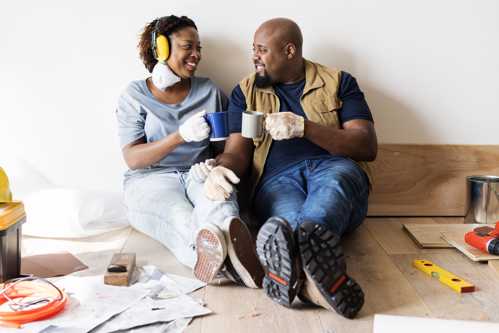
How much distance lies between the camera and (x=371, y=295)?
2.28 meters

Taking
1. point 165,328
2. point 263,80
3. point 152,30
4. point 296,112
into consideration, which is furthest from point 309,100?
point 165,328

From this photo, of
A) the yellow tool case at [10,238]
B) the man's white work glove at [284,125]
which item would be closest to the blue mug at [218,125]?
the man's white work glove at [284,125]

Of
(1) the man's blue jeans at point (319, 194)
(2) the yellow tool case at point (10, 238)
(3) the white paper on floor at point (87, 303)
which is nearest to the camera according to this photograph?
(3) the white paper on floor at point (87, 303)

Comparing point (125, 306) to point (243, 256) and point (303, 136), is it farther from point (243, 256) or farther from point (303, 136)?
point (303, 136)

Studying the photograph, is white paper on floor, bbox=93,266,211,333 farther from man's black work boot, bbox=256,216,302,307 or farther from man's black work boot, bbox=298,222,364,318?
man's black work boot, bbox=298,222,364,318

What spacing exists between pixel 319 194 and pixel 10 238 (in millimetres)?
1136

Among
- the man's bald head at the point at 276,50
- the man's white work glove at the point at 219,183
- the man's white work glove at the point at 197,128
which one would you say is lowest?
the man's white work glove at the point at 219,183

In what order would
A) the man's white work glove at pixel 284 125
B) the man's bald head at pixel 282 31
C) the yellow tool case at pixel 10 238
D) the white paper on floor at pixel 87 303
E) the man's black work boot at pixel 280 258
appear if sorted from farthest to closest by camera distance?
1. the man's bald head at pixel 282 31
2. the man's white work glove at pixel 284 125
3. the yellow tool case at pixel 10 238
4. the man's black work boot at pixel 280 258
5. the white paper on floor at pixel 87 303

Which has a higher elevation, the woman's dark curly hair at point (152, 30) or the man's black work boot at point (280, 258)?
the woman's dark curly hair at point (152, 30)

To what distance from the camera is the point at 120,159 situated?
3.24 meters

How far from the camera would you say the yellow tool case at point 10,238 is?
7.24 ft

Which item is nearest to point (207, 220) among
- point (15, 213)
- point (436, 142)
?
point (15, 213)

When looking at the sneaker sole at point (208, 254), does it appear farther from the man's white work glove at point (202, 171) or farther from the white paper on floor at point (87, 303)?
the man's white work glove at point (202, 171)

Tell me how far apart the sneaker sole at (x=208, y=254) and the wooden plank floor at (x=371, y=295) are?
0.06 metres
